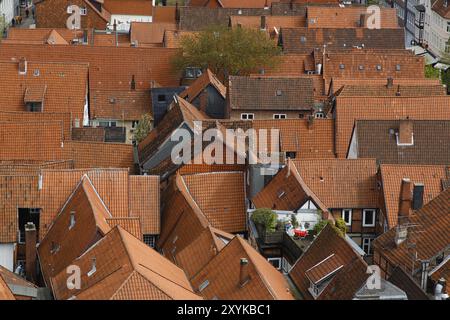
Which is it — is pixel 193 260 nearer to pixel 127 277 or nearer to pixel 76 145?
pixel 127 277

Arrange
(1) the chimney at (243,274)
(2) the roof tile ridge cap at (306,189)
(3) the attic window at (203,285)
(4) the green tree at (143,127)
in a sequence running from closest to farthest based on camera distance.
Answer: (1) the chimney at (243,274) → (3) the attic window at (203,285) → (2) the roof tile ridge cap at (306,189) → (4) the green tree at (143,127)

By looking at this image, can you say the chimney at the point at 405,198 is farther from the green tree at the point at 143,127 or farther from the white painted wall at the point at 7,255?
the green tree at the point at 143,127

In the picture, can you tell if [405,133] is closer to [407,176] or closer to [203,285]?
[407,176]

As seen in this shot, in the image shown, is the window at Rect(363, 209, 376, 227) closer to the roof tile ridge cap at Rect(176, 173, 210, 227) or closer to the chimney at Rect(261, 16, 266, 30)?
the roof tile ridge cap at Rect(176, 173, 210, 227)

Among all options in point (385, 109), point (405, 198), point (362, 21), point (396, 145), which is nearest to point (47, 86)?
point (385, 109)

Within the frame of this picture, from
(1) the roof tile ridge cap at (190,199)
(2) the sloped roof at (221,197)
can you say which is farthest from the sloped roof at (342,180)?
(1) the roof tile ridge cap at (190,199)

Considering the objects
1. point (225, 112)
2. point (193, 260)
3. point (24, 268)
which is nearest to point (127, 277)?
point (193, 260)
